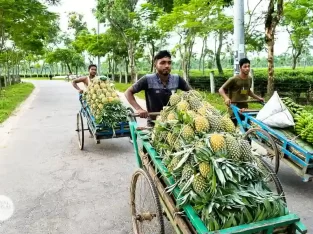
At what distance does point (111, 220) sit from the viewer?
3.58 metres

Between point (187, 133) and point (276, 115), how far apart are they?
2.48 metres

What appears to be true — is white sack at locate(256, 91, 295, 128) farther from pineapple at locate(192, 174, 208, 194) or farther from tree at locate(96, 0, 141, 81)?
tree at locate(96, 0, 141, 81)

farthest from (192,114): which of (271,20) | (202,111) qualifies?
(271,20)

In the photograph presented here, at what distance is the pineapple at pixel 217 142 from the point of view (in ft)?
7.24

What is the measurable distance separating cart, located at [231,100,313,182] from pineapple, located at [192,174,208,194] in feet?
6.74

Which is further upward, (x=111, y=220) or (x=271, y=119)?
(x=271, y=119)

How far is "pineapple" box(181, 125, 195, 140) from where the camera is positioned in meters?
2.49

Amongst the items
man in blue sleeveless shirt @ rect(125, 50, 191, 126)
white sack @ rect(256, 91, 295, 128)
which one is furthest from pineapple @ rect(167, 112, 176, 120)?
white sack @ rect(256, 91, 295, 128)

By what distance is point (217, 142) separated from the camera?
2.22 meters

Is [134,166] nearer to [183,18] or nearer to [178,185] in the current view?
[178,185]

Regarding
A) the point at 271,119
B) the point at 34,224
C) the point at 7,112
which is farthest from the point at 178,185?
the point at 7,112

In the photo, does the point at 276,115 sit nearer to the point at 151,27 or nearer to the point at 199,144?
the point at 199,144

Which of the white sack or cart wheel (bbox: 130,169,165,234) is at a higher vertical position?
the white sack

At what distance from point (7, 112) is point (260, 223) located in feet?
37.5
